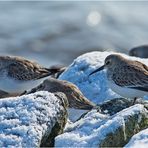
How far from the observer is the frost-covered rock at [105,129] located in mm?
7629

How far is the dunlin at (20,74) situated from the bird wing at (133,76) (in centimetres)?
200

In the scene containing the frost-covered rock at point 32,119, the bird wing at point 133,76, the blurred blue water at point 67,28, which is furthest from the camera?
the blurred blue water at point 67,28

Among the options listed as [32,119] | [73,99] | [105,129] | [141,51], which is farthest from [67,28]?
[105,129]

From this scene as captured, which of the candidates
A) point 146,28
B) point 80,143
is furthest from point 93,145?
point 146,28

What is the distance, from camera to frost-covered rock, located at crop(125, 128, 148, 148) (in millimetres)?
7247

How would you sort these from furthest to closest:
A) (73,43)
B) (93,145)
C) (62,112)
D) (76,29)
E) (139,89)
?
1. (76,29)
2. (73,43)
3. (139,89)
4. (62,112)
5. (93,145)

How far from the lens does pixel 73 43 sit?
24.9m

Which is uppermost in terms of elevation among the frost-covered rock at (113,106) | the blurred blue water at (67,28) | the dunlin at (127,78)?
the frost-covered rock at (113,106)

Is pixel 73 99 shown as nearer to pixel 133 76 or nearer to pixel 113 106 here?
pixel 133 76

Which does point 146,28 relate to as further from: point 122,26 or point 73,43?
point 73,43

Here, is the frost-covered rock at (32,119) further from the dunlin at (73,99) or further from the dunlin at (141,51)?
the dunlin at (141,51)

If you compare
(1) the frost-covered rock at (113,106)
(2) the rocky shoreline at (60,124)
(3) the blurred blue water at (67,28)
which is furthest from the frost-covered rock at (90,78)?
(3) the blurred blue water at (67,28)

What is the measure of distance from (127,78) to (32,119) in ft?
9.79

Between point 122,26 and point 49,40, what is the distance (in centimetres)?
334
